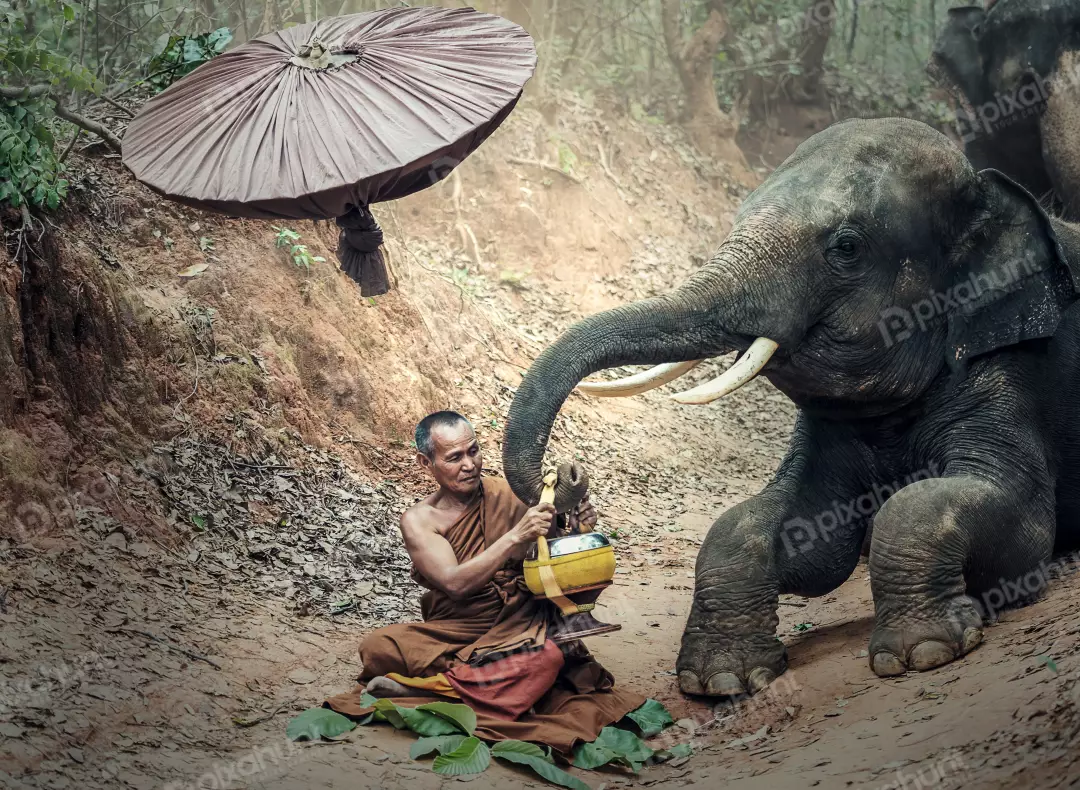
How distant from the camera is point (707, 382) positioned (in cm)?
541

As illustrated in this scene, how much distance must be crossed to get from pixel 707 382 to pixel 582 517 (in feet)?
2.86

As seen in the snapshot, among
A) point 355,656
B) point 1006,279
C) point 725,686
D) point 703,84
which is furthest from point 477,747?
point 703,84

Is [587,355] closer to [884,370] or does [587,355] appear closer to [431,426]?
[431,426]

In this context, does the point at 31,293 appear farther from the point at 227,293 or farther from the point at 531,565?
the point at 531,565

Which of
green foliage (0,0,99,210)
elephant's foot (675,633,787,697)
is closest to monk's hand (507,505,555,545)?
elephant's foot (675,633,787,697)

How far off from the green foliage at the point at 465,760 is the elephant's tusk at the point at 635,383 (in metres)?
1.51

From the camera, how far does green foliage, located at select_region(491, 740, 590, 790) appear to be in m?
4.45

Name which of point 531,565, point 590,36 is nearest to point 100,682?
point 531,565

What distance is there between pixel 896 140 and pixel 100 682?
443 centimetres

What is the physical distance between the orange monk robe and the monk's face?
0.14 metres

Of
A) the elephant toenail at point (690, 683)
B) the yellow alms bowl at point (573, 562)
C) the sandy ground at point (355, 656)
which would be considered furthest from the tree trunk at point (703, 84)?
the yellow alms bowl at point (573, 562)

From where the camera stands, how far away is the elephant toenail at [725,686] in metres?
5.27

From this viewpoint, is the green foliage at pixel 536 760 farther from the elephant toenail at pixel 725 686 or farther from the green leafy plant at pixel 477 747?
the elephant toenail at pixel 725 686

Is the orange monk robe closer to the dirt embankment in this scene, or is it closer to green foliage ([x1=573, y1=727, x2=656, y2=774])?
green foliage ([x1=573, y1=727, x2=656, y2=774])
